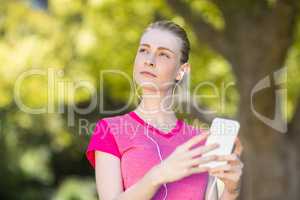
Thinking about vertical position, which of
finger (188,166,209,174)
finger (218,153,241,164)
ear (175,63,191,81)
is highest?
ear (175,63,191,81)

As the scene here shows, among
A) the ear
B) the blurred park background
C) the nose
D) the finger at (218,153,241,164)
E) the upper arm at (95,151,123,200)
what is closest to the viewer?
the finger at (218,153,241,164)

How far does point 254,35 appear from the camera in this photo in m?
7.63

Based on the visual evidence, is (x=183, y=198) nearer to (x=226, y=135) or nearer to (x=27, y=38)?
(x=226, y=135)

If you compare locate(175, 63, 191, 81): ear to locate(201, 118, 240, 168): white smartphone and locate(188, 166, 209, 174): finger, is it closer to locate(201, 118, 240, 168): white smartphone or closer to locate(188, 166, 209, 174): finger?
locate(201, 118, 240, 168): white smartphone

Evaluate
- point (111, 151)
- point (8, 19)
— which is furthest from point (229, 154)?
point (8, 19)

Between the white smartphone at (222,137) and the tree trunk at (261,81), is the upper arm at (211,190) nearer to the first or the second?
the white smartphone at (222,137)

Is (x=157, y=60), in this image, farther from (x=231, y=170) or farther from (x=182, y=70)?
(x=231, y=170)

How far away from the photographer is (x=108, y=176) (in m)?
2.21

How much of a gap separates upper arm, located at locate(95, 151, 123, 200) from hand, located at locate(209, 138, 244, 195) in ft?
1.12

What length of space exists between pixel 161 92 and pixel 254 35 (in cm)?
546

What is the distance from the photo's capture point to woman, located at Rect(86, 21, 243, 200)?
2.20 meters

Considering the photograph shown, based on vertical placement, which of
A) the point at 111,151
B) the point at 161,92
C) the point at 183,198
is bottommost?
the point at 183,198

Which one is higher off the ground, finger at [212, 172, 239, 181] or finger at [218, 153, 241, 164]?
finger at [218, 153, 241, 164]

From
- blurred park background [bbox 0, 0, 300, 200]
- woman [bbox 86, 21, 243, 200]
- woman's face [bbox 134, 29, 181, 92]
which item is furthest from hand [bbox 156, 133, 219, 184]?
blurred park background [bbox 0, 0, 300, 200]
